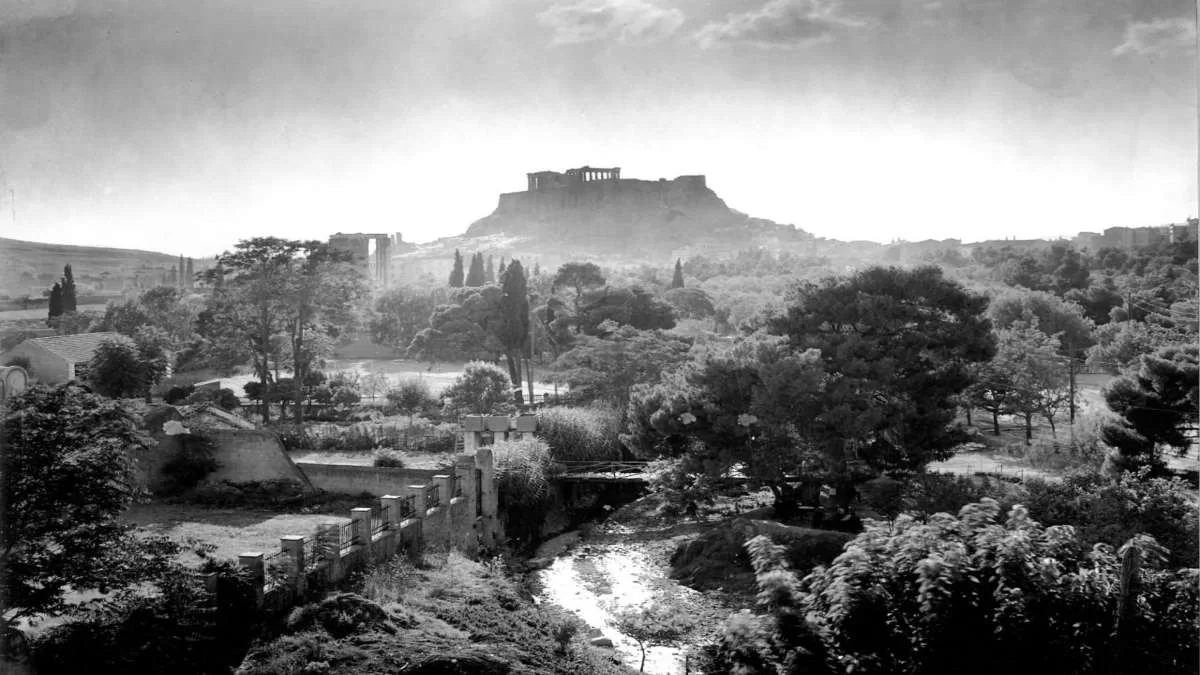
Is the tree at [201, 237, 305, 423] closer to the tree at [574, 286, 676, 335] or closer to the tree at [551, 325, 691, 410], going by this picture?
the tree at [551, 325, 691, 410]

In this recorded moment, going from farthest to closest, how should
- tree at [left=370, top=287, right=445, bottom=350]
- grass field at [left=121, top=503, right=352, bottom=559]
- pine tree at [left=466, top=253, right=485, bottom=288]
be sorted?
pine tree at [left=466, top=253, right=485, bottom=288]
tree at [left=370, top=287, right=445, bottom=350]
grass field at [left=121, top=503, right=352, bottom=559]

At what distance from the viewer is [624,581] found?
880 centimetres

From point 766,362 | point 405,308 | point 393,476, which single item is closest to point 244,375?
point 405,308

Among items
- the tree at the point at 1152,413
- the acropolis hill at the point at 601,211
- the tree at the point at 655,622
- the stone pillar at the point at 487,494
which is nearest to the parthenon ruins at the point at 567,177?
the acropolis hill at the point at 601,211

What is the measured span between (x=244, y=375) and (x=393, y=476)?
41.9 feet

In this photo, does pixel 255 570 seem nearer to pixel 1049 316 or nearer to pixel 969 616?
pixel 969 616

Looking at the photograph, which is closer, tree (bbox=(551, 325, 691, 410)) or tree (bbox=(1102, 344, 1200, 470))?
tree (bbox=(1102, 344, 1200, 470))

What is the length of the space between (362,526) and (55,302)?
3049mm

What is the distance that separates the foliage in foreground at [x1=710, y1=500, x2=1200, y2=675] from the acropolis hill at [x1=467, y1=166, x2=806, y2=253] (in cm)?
631

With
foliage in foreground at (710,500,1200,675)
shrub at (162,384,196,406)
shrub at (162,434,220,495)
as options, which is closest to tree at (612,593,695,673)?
foliage in foreground at (710,500,1200,675)

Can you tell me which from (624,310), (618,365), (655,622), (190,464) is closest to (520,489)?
(655,622)

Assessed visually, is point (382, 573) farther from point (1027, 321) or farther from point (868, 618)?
point (1027, 321)

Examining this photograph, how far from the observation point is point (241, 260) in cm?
1616

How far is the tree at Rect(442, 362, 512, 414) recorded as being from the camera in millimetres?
15594
